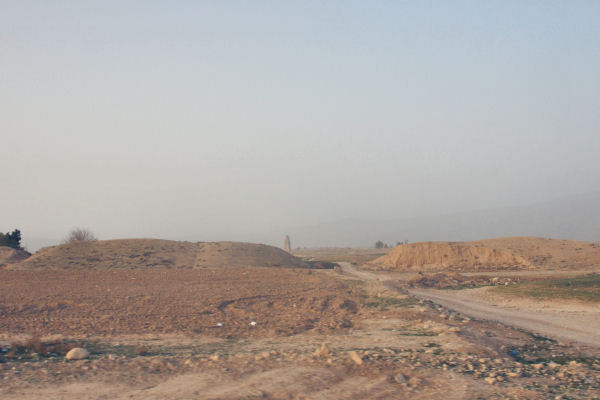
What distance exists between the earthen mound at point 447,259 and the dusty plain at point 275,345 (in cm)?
2353

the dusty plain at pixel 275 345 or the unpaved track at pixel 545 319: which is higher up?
the dusty plain at pixel 275 345

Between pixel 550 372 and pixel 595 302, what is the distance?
37.6 feet

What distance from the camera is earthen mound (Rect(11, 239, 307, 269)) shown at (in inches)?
1516

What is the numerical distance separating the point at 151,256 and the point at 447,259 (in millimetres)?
30168

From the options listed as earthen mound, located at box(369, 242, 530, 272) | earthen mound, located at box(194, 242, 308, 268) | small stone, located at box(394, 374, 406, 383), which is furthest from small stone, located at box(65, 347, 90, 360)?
earthen mound, located at box(369, 242, 530, 272)

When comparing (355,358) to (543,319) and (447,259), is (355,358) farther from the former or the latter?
(447,259)

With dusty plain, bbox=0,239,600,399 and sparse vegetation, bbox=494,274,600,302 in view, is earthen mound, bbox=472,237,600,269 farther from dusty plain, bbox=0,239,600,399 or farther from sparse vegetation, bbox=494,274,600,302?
dusty plain, bbox=0,239,600,399

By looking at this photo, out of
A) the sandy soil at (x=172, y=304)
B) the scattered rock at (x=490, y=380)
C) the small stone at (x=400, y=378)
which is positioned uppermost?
the sandy soil at (x=172, y=304)

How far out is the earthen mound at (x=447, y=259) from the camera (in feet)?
151

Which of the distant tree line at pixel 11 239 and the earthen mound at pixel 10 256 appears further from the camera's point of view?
the distant tree line at pixel 11 239

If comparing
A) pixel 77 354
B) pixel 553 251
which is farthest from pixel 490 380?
pixel 553 251

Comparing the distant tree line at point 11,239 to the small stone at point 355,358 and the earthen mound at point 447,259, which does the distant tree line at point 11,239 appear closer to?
the earthen mound at point 447,259

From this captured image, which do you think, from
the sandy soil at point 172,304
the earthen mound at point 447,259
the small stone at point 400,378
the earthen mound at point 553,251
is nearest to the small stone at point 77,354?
the sandy soil at point 172,304

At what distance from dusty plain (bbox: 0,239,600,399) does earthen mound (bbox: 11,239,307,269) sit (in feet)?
47.5
